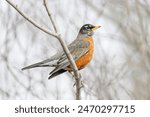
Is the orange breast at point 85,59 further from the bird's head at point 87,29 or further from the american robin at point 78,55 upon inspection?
the bird's head at point 87,29

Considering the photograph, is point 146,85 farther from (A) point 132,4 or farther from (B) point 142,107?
(A) point 132,4

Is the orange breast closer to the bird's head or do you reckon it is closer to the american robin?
the american robin

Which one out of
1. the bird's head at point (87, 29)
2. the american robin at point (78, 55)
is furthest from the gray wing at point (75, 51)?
the bird's head at point (87, 29)

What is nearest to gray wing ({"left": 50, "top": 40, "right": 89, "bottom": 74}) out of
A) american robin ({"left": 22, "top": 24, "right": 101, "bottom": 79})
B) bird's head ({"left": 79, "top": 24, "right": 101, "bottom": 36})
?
american robin ({"left": 22, "top": 24, "right": 101, "bottom": 79})

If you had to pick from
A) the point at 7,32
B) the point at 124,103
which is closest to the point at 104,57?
the point at 124,103

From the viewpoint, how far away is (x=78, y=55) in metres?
6.97

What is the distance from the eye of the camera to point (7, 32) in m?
7.75

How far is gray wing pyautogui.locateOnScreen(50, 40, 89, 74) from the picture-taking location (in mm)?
6426

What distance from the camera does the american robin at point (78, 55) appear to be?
6.43 m

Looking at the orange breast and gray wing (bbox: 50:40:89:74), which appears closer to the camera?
gray wing (bbox: 50:40:89:74)

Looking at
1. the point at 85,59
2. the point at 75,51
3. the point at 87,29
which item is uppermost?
the point at 87,29

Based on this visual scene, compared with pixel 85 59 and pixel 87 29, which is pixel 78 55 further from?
pixel 87 29

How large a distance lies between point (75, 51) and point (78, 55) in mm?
57

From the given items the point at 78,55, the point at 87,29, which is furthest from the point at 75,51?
the point at 87,29
